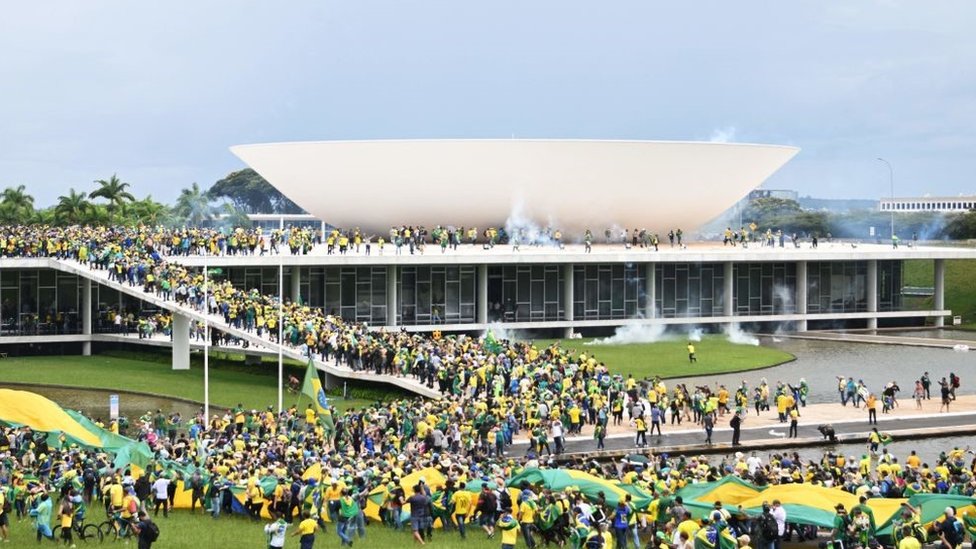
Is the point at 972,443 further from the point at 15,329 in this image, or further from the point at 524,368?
the point at 15,329

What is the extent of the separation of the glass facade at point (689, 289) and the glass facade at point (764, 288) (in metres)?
0.84

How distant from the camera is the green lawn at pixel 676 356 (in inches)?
1698

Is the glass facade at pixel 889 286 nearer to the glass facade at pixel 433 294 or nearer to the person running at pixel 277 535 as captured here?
the glass facade at pixel 433 294

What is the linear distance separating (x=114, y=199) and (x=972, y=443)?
195 ft

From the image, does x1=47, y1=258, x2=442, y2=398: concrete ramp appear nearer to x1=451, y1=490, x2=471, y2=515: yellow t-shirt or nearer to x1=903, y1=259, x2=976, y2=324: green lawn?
x1=451, y1=490, x2=471, y2=515: yellow t-shirt

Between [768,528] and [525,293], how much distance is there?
123 ft

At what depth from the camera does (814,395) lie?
1507 inches

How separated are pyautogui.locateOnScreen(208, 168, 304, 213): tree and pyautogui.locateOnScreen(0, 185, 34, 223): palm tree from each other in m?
66.3

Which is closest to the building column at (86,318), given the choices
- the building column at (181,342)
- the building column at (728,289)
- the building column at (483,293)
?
the building column at (181,342)

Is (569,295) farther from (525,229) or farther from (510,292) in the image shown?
(525,229)

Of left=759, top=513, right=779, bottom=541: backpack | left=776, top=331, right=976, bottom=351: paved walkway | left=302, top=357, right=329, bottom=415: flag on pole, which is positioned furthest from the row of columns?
left=759, top=513, right=779, bottom=541: backpack

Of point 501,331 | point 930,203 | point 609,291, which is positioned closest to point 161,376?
point 501,331

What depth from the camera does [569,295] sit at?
5653cm

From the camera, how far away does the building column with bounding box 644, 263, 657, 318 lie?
57.6 metres
